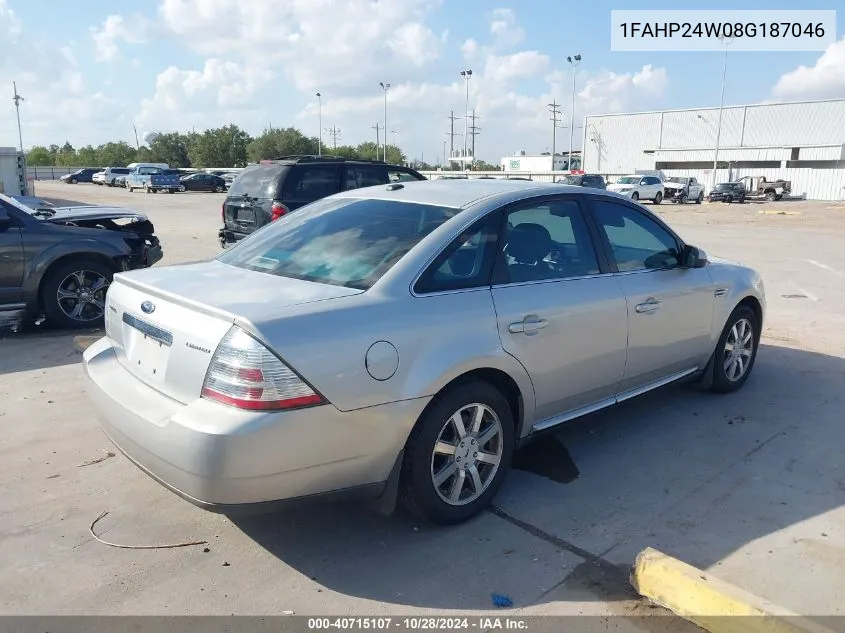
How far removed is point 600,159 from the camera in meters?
74.3

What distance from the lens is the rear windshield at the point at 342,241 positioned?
3375mm

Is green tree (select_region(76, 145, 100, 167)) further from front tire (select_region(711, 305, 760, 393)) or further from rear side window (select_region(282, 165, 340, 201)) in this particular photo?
front tire (select_region(711, 305, 760, 393))

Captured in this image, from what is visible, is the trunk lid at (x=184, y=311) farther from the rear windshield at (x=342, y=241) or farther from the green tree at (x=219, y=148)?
the green tree at (x=219, y=148)

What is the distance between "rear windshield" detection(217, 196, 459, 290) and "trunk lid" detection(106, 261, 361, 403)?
14 cm

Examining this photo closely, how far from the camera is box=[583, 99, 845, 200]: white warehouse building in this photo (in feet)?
185

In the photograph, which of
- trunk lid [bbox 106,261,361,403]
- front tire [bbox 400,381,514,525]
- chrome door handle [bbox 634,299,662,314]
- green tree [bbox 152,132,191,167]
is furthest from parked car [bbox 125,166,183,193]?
green tree [bbox 152,132,191,167]

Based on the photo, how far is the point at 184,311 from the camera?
9.86 ft

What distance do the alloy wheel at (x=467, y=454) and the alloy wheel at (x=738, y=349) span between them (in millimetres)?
2646

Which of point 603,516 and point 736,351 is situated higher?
point 736,351

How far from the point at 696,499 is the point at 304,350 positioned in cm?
236

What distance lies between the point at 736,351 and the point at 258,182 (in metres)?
7.53

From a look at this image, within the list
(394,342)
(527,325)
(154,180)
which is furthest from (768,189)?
(394,342)

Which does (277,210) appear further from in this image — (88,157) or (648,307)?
(88,157)

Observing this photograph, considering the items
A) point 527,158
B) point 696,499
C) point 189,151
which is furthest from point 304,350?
point 189,151
